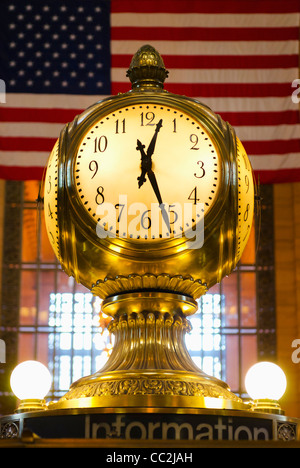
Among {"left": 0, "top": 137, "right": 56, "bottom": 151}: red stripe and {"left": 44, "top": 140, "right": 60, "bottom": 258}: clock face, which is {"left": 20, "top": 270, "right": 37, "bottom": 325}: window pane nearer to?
{"left": 0, "top": 137, "right": 56, "bottom": 151}: red stripe

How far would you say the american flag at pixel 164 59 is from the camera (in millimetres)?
7629

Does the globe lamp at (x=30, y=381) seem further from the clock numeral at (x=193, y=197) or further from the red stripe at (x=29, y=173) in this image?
the red stripe at (x=29, y=173)

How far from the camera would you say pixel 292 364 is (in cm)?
1255

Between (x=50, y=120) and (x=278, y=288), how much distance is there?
20.7 feet

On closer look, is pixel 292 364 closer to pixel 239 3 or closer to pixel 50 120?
pixel 239 3

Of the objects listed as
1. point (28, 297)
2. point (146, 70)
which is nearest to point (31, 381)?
point (146, 70)

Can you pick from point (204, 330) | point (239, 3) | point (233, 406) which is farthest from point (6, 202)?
point (233, 406)

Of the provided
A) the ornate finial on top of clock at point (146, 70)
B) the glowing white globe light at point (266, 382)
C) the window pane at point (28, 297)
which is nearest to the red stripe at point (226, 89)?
the window pane at point (28, 297)

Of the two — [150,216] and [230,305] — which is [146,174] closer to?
[150,216]

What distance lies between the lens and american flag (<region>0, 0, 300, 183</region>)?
25.0ft

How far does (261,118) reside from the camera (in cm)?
801

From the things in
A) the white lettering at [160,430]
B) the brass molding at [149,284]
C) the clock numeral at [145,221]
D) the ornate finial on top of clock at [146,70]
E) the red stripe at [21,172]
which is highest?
the red stripe at [21,172]

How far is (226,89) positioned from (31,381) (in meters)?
6.21

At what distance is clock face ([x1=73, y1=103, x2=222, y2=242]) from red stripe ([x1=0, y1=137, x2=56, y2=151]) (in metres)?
6.18
